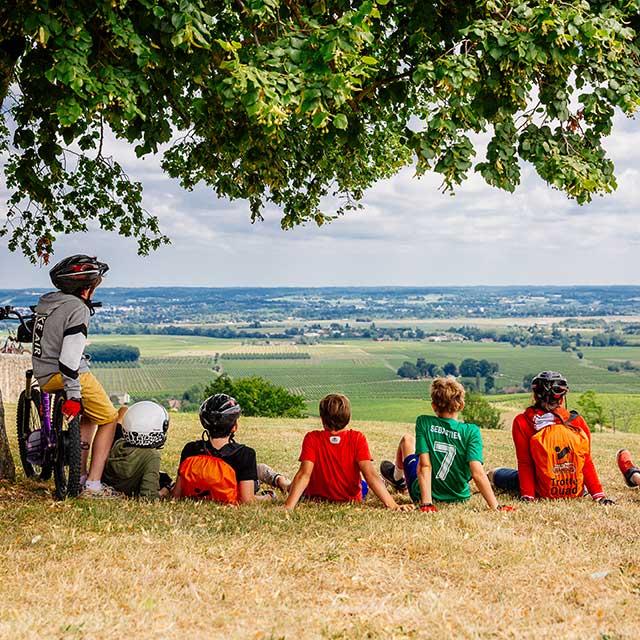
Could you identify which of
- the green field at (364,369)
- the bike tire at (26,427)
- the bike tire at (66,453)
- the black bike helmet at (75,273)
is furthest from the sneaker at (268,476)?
the green field at (364,369)

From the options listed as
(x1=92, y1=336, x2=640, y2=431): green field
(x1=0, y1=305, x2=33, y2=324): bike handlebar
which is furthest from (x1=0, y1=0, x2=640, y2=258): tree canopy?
(x1=92, y1=336, x2=640, y2=431): green field

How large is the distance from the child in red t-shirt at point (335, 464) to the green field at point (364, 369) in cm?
5432

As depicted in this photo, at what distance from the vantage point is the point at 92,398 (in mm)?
8719

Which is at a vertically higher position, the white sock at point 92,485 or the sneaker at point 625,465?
the white sock at point 92,485

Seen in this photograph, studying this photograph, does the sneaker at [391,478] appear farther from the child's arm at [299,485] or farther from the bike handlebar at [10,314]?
the bike handlebar at [10,314]

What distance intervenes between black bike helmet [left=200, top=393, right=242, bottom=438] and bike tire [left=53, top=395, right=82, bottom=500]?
1.36 meters

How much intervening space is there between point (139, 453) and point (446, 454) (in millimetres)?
3412

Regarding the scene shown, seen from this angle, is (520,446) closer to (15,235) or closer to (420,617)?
(420,617)

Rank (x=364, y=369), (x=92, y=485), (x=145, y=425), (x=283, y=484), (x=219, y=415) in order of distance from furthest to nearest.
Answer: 1. (x=364, y=369)
2. (x=283, y=484)
3. (x=92, y=485)
4. (x=145, y=425)
5. (x=219, y=415)

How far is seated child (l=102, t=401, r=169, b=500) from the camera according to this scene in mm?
8711

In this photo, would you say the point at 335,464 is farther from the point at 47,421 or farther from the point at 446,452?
the point at 47,421

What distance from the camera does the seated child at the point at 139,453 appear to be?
28.6ft

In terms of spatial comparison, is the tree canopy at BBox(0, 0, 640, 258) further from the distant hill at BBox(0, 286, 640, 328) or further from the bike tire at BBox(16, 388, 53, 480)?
the distant hill at BBox(0, 286, 640, 328)

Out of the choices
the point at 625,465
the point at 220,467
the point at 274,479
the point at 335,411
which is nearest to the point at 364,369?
the point at 625,465
